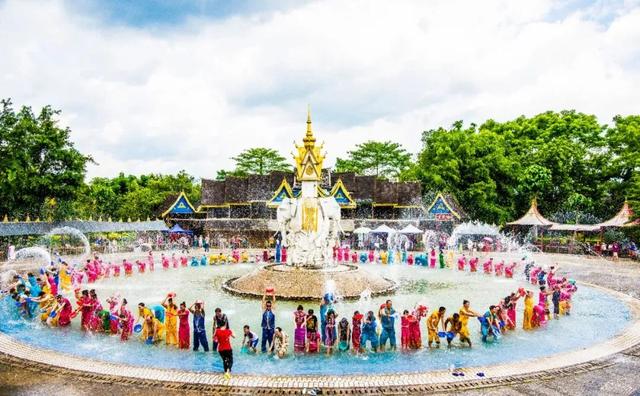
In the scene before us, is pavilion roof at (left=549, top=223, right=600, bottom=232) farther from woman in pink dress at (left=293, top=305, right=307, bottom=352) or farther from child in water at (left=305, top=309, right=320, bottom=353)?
woman in pink dress at (left=293, top=305, right=307, bottom=352)

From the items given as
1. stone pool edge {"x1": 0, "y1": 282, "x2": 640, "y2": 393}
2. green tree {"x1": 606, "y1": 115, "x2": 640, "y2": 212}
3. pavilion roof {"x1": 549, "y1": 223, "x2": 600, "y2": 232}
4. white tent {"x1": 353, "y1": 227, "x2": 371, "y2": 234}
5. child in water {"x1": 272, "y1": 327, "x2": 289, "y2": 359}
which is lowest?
stone pool edge {"x1": 0, "y1": 282, "x2": 640, "y2": 393}

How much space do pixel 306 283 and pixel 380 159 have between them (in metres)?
54.7

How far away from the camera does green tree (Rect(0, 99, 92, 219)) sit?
35.2 m

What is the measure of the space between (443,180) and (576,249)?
1385 cm

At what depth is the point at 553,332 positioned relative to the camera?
14695mm

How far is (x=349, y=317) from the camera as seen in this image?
1614cm

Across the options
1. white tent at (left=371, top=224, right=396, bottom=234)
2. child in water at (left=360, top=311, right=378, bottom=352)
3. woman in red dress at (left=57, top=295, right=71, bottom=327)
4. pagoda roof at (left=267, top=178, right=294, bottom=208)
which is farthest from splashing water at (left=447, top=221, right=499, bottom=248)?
woman in red dress at (left=57, top=295, right=71, bottom=327)

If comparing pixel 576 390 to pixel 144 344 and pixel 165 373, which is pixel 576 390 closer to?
pixel 165 373

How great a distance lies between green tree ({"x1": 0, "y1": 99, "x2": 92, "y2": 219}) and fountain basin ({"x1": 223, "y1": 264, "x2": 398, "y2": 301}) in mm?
22142

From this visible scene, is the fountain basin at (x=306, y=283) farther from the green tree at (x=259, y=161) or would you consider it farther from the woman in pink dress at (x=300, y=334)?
the green tree at (x=259, y=161)

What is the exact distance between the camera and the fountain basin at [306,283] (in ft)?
62.6

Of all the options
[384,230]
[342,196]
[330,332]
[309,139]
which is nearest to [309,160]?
[309,139]

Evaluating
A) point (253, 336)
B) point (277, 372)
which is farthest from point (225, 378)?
point (253, 336)

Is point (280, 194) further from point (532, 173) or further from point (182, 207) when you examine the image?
point (532, 173)
